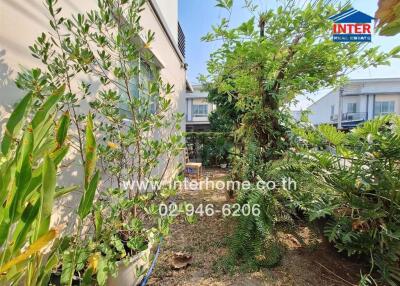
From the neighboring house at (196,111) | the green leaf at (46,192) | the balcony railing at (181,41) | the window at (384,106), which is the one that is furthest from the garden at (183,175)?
the window at (384,106)

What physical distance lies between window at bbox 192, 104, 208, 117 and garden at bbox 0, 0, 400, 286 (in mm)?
18240

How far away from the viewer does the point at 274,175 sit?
2568 millimetres

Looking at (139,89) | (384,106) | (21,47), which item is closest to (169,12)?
(139,89)

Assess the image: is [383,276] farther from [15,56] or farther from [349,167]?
[15,56]

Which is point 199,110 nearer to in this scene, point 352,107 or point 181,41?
point 181,41

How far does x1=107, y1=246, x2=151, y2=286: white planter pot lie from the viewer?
171 cm

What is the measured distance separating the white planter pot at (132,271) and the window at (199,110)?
19958 millimetres

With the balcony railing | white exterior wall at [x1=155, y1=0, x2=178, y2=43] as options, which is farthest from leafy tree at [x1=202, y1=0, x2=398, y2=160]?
the balcony railing

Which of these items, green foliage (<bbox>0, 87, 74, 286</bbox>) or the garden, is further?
the garden

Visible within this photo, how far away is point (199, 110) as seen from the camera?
71.3ft

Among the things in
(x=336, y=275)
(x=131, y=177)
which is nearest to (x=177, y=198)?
(x=131, y=177)

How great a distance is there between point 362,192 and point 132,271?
2.05 metres

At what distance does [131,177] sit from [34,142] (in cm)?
153

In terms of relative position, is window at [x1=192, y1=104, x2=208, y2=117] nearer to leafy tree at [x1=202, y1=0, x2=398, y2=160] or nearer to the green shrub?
the green shrub
